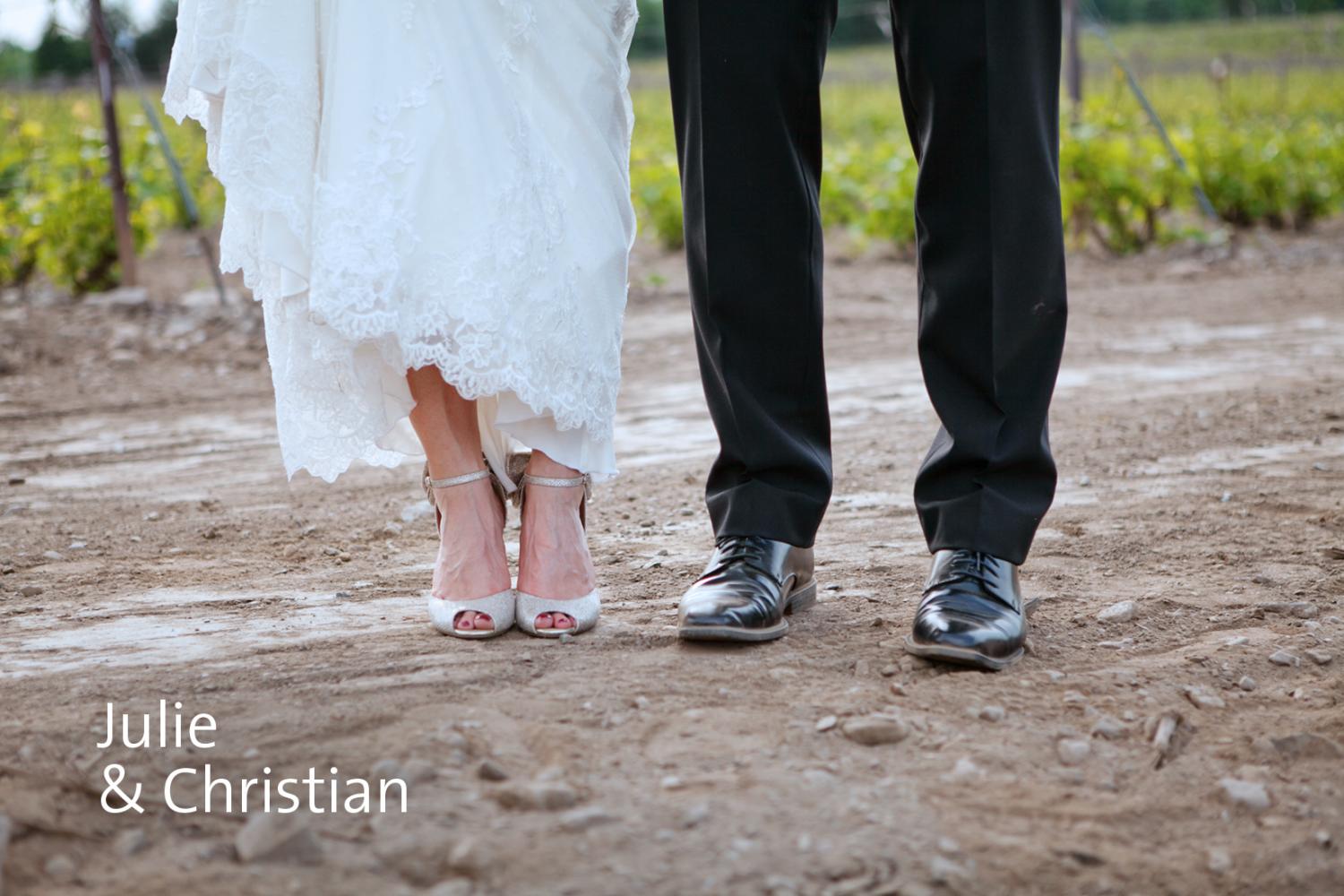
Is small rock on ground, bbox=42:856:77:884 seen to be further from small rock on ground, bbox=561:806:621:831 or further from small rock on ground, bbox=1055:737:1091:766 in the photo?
small rock on ground, bbox=1055:737:1091:766

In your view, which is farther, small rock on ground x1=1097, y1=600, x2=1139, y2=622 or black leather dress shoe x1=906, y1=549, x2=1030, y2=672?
small rock on ground x1=1097, y1=600, x2=1139, y2=622

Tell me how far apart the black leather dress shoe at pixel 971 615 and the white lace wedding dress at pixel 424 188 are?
55cm

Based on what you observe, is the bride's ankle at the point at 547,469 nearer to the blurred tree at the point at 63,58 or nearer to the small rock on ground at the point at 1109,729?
the small rock on ground at the point at 1109,729

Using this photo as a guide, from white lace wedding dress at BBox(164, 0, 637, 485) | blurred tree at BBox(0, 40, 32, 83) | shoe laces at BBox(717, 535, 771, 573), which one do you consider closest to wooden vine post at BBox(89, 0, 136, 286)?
white lace wedding dress at BBox(164, 0, 637, 485)

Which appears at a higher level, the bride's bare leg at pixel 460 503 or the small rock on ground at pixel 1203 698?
the bride's bare leg at pixel 460 503

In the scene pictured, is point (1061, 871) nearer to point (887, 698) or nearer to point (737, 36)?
point (887, 698)

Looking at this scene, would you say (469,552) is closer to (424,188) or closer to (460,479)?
(460,479)

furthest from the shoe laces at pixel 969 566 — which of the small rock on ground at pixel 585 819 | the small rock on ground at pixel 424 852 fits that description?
the small rock on ground at pixel 424 852

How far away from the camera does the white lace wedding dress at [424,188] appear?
169 centimetres

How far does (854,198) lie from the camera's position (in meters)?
7.25

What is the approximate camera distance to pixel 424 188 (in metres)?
1.71

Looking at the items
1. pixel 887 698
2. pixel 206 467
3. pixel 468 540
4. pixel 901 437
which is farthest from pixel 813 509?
pixel 206 467

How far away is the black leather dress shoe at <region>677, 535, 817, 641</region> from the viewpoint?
176 cm

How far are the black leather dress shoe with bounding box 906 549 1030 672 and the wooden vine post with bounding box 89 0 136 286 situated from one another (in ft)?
15.6
